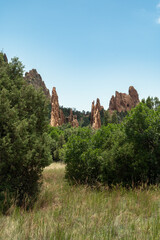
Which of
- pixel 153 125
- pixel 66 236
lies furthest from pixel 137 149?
pixel 66 236

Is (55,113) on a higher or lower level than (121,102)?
lower

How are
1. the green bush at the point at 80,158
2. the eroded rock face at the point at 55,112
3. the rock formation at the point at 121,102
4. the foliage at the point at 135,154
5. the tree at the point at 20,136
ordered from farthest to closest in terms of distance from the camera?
the rock formation at the point at 121,102 < the eroded rock face at the point at 55,112 < the green bush at the point at 80,158 < the foliage at the point at 135,154 < the tree at the point at 20,136

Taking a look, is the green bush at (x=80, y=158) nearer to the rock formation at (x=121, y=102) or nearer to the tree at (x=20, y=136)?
the tree at (x=20, y=136)

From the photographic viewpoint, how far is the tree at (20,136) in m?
7.41

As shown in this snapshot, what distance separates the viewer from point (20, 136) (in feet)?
25.4

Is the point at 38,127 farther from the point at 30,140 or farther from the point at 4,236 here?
the point at 4,236

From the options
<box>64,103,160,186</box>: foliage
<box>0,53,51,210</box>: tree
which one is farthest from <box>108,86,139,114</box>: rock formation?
<box>0,53,51,210</box>: tree

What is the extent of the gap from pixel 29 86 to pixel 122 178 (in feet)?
28.1

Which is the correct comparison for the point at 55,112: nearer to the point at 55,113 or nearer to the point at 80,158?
the point at 55,113

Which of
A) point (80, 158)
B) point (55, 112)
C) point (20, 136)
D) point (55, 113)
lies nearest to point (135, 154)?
point (80, 158)

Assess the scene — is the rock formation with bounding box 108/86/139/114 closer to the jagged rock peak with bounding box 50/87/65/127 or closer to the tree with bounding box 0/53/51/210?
the jagged rock peak with bounding box 50/87/65/127

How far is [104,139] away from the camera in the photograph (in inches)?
626

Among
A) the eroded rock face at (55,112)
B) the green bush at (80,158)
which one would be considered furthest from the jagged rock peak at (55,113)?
the green bush at (80,158)

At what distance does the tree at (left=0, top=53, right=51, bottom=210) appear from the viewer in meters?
7.41
